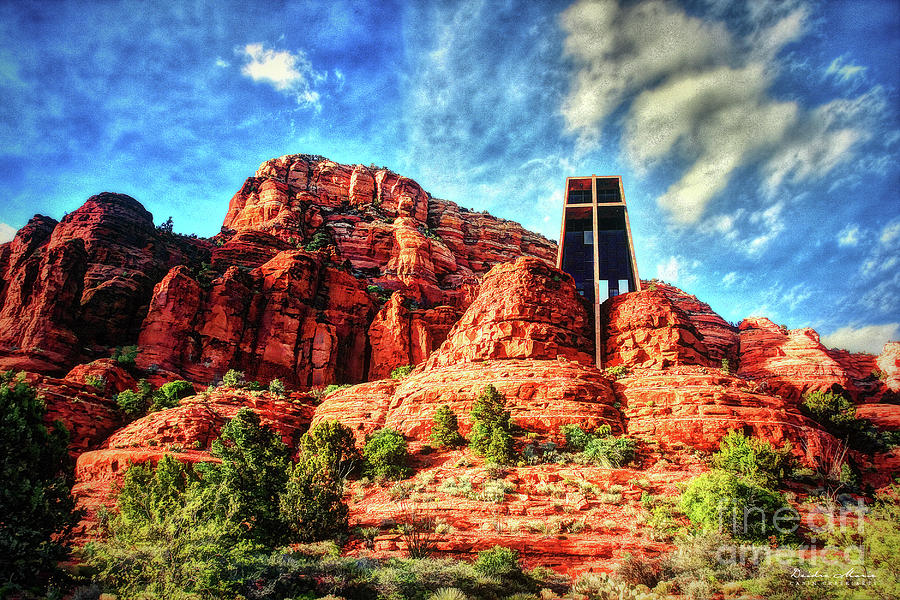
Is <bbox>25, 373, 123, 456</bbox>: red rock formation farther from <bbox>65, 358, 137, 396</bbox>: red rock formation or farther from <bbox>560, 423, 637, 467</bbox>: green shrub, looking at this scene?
<bbox>560, 423, 637, 467</bbox>: green shrub

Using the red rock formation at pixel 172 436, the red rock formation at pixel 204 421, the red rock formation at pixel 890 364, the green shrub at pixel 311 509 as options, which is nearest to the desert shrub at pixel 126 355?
the red rock formation at pixel 172 436

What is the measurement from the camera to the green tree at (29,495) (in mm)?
13789

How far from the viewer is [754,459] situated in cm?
2111

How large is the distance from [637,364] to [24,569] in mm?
32402

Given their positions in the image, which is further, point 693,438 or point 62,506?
point 693,438

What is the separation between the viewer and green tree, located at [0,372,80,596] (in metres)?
13.8

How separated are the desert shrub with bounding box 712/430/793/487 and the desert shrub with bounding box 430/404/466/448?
12498 mm

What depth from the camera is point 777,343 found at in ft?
176

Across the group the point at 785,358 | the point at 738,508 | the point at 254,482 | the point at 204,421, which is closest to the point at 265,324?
the point at 204,421

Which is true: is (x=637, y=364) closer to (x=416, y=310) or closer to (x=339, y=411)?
(x=339, y=411)

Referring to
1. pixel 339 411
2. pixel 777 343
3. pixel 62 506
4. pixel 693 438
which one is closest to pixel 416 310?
pixel 339 411

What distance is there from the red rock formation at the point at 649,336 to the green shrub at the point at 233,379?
94.8ft

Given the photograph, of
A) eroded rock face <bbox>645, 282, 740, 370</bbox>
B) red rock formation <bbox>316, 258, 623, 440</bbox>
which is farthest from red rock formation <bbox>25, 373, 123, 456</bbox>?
eroded rock face <bbox>645, 282, 740, 370</bbox>

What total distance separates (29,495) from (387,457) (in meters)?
13.6
